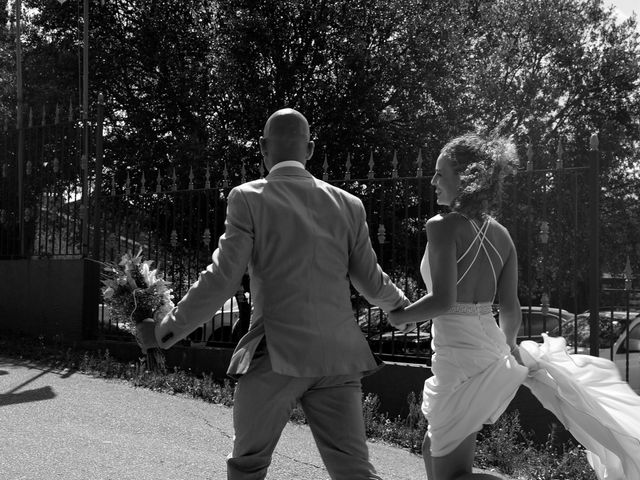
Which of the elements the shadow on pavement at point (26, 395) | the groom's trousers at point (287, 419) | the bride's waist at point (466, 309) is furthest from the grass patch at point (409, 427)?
the groom's trousers at point (287, 419)

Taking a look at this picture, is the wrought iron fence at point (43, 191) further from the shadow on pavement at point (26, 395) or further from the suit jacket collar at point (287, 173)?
the suit jacket collar at point (287, 173)

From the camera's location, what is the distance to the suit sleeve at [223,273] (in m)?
2.87

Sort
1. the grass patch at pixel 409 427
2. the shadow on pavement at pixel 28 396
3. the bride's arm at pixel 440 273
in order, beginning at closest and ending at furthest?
the bride's arm at pixel 440 273, the grass patch at pixel 409 427, the shadow on pavement at pixel 28 396

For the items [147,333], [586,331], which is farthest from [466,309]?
[586,331]

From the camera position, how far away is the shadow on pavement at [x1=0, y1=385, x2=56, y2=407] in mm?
6840

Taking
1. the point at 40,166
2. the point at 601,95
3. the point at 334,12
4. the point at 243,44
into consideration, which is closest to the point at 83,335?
the point at 40,166

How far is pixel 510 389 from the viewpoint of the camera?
3094 millimetres

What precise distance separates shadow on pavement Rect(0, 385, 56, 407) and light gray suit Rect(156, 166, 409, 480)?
451cm

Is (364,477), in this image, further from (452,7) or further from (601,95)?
(601,95)

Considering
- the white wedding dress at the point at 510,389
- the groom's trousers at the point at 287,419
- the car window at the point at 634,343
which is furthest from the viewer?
the car window at the point at 634,343

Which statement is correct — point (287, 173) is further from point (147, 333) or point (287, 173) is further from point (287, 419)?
point (287, 419)

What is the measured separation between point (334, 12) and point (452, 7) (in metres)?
2.52

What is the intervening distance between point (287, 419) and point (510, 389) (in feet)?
3.00

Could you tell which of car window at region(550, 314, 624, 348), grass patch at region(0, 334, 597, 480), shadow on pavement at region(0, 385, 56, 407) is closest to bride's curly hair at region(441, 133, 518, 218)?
grass patch at region(0, 334, 597, 480)
